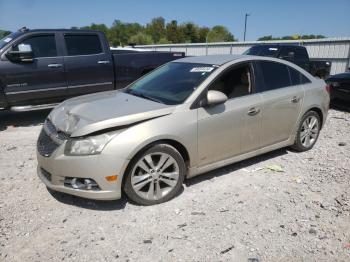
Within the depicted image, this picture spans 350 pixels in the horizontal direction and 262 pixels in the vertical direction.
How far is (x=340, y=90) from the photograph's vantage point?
8664 millimetres

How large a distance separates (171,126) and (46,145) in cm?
137

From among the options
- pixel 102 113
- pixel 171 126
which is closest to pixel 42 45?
pixel 102 113

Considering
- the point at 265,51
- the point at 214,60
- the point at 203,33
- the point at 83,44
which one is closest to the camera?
the point at 214,60

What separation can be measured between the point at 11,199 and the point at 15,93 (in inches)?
138

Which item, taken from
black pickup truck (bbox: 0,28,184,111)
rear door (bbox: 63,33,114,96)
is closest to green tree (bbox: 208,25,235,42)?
black pickup truck (bbox: 0,28,184,111)

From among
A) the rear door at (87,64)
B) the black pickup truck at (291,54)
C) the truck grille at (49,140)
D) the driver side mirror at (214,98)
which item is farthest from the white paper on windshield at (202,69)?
the black pickup truck at (291,54)

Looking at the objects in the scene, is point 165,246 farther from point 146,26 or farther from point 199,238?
point 146,26

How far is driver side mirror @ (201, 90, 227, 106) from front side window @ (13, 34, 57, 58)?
4.53m

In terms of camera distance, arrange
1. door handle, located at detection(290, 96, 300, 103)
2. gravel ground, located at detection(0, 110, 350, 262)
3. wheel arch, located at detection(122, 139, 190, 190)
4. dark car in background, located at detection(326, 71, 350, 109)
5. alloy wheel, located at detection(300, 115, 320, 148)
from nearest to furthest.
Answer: gravel ground, located at detection(0, 110, 350, 262), wheel arch, located at detection(122, 139, 190, 190), door handle, located at detection(290, 96, 300, 103), alloy wheel, located at detection(300, 115, 320, 148), dark car in background, located at detection(326, 71, 350, 109)

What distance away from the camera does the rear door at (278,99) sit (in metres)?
4.46

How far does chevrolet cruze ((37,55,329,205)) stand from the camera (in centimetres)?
326

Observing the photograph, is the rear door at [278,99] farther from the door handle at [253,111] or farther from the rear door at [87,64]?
the rear door at [87,64]

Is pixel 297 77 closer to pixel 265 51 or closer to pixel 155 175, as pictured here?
pixel 155 175

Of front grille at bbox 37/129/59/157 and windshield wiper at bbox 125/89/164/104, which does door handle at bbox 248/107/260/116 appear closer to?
windshield wiper at bbox 125/89/164/104
